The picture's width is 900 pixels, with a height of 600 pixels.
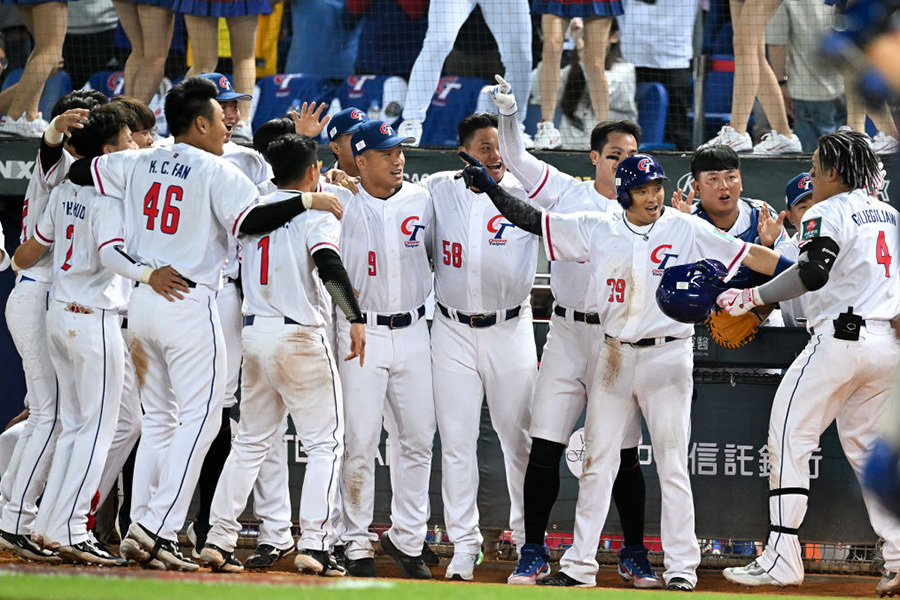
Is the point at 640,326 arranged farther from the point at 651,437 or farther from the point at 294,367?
the point at 294,367

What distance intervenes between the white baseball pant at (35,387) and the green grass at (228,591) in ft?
5.63

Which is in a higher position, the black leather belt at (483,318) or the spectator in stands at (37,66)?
the spectator in stands at (37,66)

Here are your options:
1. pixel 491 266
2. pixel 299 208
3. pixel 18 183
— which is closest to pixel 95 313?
pixel 299 208

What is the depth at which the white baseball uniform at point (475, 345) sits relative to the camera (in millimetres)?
6133

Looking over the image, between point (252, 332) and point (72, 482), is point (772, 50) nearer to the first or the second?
point (252, 332)

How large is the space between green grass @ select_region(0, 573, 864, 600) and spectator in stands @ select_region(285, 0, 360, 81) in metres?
5.87

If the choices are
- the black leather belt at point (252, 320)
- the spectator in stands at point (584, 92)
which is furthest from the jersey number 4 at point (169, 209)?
the spectator in stands at point (584, 92)

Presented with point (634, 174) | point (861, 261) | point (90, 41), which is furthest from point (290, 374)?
point (90, 41)

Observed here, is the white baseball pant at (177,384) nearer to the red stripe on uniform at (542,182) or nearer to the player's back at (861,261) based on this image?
the red stripe on uniform at (542,182)

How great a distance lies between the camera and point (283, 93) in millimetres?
9477

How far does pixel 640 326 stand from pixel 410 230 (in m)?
1.30

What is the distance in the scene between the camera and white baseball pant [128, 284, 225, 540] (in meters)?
5.27

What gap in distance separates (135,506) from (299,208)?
1561 millimetres

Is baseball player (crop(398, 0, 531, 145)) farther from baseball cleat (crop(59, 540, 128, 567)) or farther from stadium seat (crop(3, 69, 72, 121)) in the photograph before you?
baseball cleat (crop(59, 540, 128, 567))
